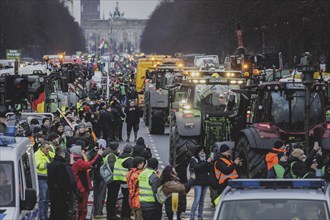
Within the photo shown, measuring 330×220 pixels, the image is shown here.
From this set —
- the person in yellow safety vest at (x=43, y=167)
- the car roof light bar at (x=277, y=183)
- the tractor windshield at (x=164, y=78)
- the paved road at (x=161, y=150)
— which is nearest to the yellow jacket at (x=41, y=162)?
the person in yellow safety vest at (x=43, y=167)

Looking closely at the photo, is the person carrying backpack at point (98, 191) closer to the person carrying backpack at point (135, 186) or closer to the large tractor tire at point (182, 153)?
the person carrying backpack at point (135, 186)

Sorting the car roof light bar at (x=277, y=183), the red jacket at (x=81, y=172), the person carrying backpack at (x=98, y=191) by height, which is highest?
the car roof light bar at (x=277, y=183)

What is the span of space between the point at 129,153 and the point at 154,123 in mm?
23096

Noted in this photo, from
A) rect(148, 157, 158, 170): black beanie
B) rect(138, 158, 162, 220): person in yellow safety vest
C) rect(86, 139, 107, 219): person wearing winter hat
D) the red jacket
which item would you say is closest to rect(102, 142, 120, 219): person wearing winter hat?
rect(86, 139, 107, 219): person wearing winter hat

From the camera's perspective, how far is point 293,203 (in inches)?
518

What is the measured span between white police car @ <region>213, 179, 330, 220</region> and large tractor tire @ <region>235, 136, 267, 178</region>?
6786 millimetres

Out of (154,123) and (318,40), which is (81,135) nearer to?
(154,123)

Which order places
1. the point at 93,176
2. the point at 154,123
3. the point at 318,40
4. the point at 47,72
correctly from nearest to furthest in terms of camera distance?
the point at 93,176, the point at 47,72, the point at 154,123, the point at 318,40

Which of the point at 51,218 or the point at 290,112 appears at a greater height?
the point at 290,112

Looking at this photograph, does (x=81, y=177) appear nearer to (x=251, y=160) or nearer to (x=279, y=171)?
(x=251, y=160)

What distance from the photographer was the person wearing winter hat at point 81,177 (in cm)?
2105

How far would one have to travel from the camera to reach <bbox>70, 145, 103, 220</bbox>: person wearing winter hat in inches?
829

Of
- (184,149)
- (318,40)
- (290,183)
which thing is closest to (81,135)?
(184,149)

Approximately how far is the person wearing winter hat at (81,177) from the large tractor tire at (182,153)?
5.68 meters
